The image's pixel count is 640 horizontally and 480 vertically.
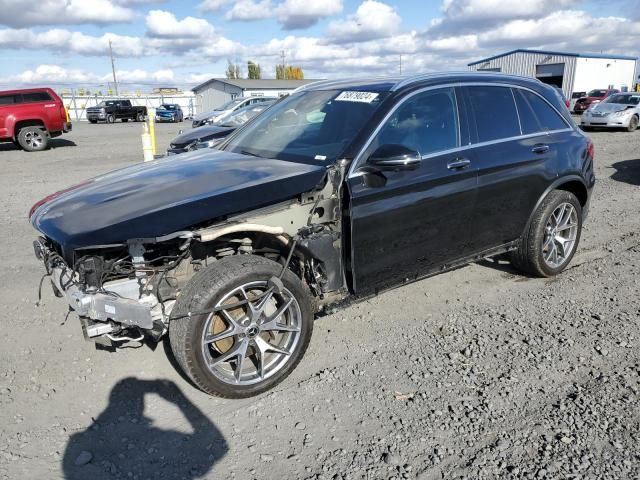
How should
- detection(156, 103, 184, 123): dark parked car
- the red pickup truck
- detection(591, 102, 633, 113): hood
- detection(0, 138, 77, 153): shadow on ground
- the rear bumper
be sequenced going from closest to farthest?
the red pickup truck → detection(0, 138, 77, 153): shadow on ground → the rear bumper → detection(591, 102, 633, 113): hood → detection(156, 103, 184, 123): dark parked car

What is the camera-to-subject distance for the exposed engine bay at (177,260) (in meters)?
3.00

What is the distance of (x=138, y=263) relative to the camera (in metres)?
3.05

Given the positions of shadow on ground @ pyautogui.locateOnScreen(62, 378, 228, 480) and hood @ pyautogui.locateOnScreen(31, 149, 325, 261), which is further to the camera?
hood @ pyautogui.locateOnScreen(31, 149, 325, 261)

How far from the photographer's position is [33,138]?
58.0 feet

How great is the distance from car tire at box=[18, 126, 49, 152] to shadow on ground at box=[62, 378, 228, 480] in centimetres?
1696

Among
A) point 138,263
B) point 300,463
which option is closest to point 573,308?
point 300,463

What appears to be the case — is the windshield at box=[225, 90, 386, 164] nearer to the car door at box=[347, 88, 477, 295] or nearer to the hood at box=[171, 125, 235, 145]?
the car door at box=[347, 88, 477, 295]

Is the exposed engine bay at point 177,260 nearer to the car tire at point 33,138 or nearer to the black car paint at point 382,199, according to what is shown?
the black car paint at point 382,199

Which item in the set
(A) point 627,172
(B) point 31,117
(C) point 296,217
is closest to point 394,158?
(C) point 296,217

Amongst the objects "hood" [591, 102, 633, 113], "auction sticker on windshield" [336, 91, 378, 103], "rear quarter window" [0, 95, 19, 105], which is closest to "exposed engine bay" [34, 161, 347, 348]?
"auction sticker on windshield" [336, 91, 378, 103]

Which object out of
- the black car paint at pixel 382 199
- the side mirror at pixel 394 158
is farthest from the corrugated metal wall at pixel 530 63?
the side mirror at pixel 394 158

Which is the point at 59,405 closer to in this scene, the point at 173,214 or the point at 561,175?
the point at 173,214

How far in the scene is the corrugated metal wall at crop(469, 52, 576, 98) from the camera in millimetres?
46938

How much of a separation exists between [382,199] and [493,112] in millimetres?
1513
